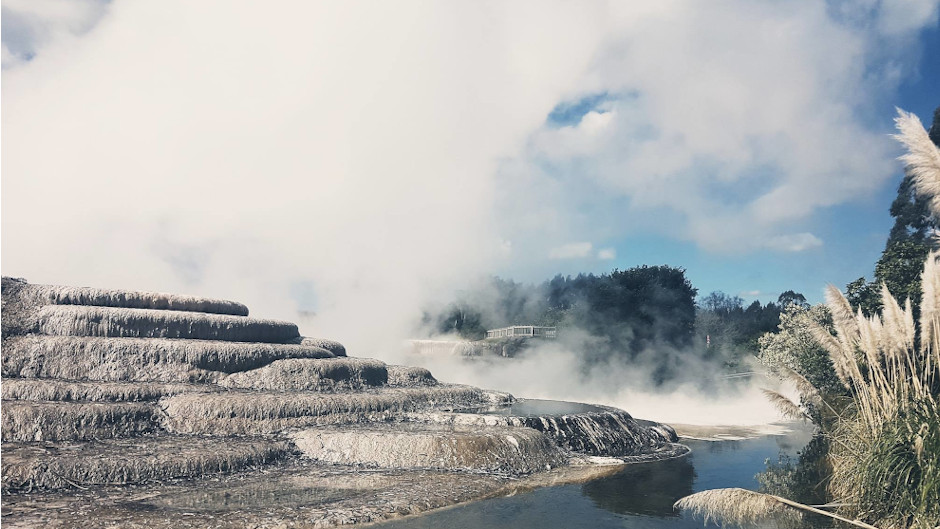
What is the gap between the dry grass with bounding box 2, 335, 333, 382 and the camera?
59.3ft

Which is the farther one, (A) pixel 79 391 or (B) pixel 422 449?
(A) pixel 79 391

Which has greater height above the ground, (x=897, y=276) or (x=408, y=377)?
(x=897, y=276)

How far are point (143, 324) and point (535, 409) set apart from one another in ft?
44.4

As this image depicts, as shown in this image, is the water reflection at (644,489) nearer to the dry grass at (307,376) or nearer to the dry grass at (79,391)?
the dry grass at (307,376)

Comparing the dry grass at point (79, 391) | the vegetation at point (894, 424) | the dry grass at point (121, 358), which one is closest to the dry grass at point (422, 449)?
the dry grass at point (79, 391)

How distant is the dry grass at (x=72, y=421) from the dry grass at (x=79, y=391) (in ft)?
1.73

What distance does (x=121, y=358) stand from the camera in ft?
61.7

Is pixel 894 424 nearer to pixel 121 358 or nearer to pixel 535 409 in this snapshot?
pixel 535 409

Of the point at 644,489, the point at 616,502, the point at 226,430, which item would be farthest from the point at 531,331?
the point at 616,502

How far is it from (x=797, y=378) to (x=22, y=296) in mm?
21583

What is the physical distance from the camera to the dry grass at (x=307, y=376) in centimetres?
2033

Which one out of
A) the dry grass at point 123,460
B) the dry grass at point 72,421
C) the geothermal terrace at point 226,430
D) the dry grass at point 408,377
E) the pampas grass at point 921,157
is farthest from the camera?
the dry grass at point 408,377

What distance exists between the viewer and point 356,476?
1513 cm

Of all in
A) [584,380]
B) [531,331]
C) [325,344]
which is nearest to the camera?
[325,344]
